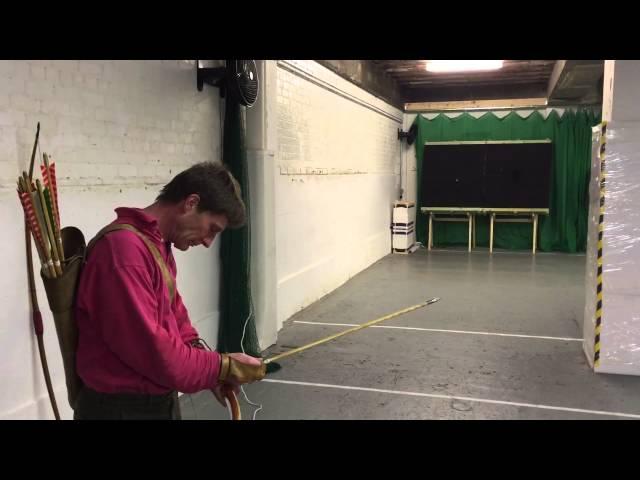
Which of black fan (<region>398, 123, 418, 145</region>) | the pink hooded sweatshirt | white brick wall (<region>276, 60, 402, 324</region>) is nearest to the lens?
the pink hooded sweatshirt

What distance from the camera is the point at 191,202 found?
1.50 metres

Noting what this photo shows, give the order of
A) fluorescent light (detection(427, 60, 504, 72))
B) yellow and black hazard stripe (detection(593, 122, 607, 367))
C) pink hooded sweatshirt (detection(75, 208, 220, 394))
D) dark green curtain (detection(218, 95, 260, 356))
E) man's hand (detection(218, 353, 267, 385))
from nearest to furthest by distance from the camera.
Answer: pink hooded sweatshirt (detection(75, 208, 220, 394)), man's hand (detection(218, 353, 267, 385)), yellow and black hazard stripe (detection(593, 122, 607, 367)), dark green curtain (detection(218, 95, 260, 356)), fluorescent light (detection(427, 60, 504, 72))

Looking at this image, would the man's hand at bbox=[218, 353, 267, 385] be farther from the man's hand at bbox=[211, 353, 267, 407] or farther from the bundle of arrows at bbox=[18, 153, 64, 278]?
the bundle of arrows at bbox=[18, 153, 64, 278]

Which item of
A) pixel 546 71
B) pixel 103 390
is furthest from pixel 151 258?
pixel 546 71

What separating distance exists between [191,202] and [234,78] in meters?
2.33

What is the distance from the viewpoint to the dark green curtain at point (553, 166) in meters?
9.35

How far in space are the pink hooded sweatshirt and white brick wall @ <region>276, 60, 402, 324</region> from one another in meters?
3.58

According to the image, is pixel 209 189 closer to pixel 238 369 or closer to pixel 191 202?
pixel 191 202

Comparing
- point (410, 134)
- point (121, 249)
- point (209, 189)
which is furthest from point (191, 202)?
point (410, 134)

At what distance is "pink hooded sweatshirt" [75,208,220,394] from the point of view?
50.8 inches

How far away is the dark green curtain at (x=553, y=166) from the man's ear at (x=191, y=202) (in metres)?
8.92

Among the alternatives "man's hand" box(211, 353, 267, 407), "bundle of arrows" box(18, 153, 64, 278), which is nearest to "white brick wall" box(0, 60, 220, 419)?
"bundle of arrows" box(18, 153, 64, 278)

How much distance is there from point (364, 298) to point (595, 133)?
299cm

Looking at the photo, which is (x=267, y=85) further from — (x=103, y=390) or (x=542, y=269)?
(x=542, y=269)
